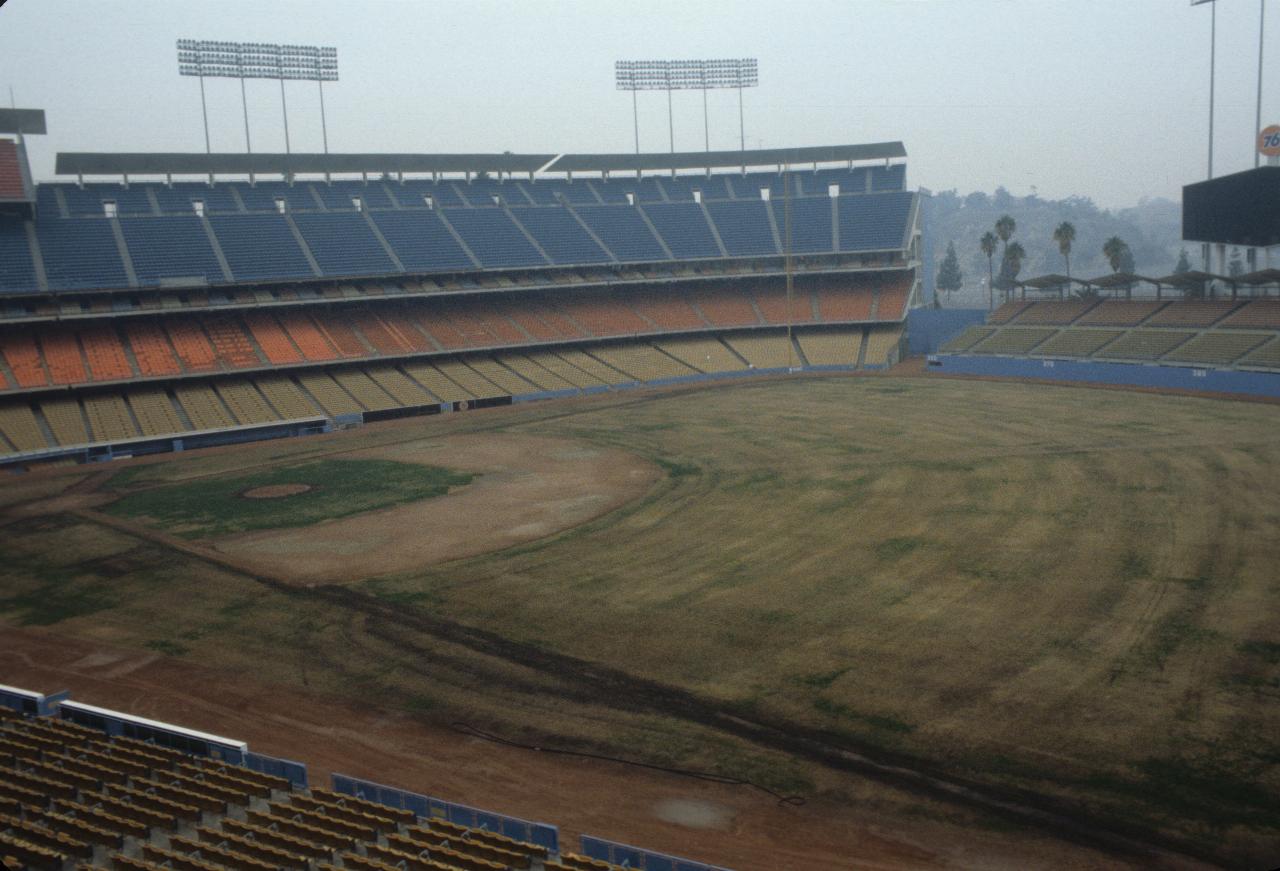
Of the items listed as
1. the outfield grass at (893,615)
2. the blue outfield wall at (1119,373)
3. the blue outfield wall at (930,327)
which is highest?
the blue outfield wall at (930,327)

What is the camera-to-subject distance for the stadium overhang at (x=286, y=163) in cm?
6769

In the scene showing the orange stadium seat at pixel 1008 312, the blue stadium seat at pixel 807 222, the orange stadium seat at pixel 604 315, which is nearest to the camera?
the orange stadium seat at pixel 1008 312

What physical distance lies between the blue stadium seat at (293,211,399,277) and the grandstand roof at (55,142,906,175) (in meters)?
4.63

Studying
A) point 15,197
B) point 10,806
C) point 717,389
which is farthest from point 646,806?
point 15,197

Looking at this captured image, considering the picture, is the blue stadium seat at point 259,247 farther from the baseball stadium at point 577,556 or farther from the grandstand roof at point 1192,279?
the grandstand roof at point 1192,279

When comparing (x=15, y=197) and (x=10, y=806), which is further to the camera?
(x=15, y=197)

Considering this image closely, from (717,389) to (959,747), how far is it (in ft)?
165

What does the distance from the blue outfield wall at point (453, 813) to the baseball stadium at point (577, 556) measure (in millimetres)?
91

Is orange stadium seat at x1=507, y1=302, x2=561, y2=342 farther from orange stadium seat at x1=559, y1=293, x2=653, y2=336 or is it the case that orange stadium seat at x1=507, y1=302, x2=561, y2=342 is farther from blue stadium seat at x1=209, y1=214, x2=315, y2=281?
blue stadium seat at x1=209, y1=214, x2=315, y2=281

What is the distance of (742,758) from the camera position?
16406 mm

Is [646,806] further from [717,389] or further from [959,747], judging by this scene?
[717,389]

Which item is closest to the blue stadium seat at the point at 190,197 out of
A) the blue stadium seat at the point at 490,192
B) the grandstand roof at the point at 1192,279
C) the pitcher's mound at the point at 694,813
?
the blue stadium seat at the point at 490,192

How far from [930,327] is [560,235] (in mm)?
31886

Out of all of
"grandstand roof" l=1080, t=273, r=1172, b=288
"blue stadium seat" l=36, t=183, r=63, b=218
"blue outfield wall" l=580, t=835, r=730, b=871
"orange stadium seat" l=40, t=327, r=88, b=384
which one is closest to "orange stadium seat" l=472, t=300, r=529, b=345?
"orange stadium seat" l=40, t=327, r=88, b=384
